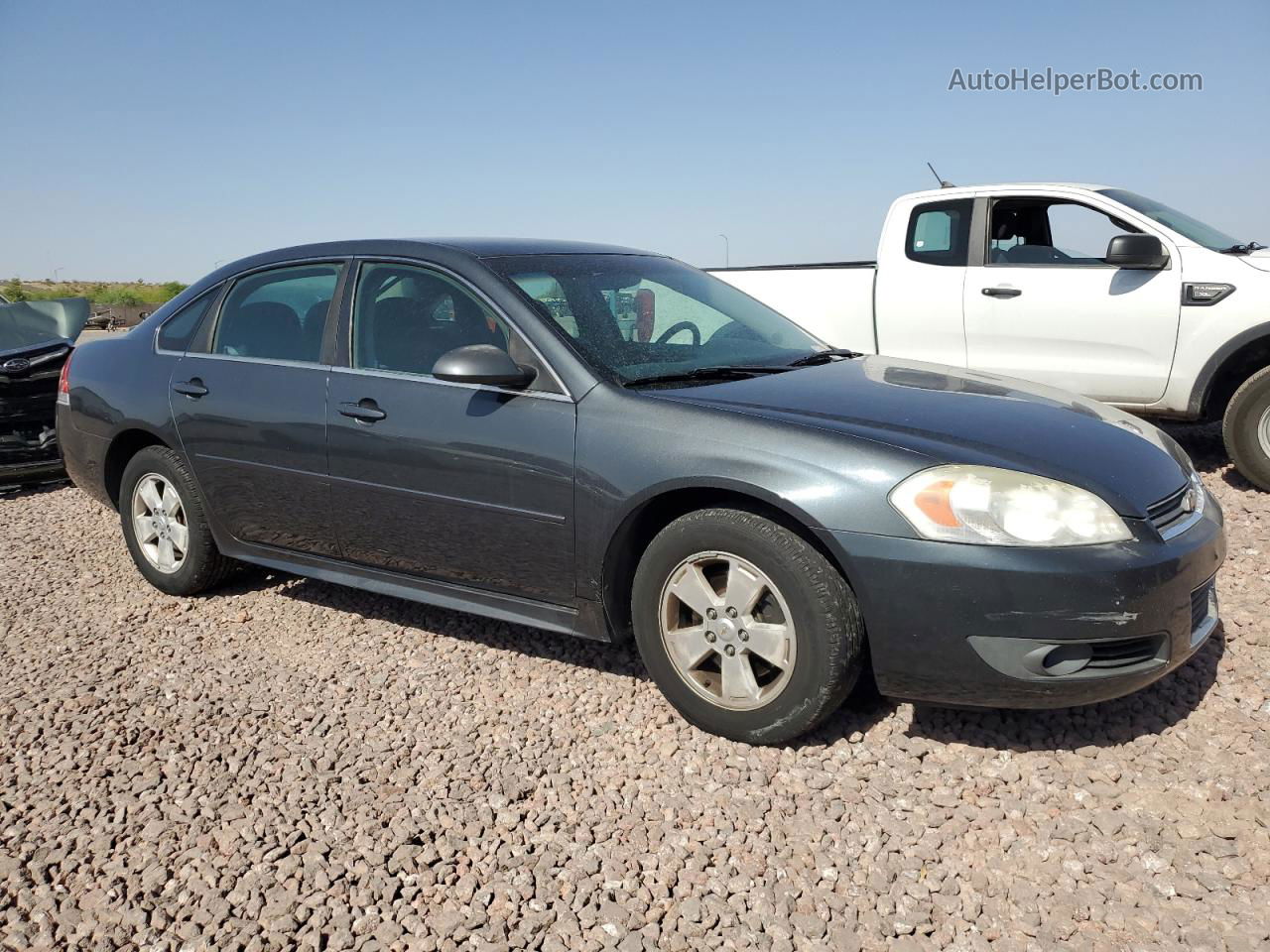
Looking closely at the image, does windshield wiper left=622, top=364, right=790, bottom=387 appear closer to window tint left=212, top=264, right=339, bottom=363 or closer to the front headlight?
the front headlight

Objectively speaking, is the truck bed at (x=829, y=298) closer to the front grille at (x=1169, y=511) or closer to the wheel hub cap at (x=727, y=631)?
the front grille at (x=1169, y=511)

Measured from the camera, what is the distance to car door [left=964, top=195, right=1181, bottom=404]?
6277 mm

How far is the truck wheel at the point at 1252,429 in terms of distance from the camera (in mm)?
5902

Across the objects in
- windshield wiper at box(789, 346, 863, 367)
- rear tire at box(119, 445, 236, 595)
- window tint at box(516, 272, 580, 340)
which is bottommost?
rear tire at box(119, 445, 236, 595)

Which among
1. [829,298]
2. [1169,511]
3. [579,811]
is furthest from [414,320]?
[829,298]

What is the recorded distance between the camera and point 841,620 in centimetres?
303

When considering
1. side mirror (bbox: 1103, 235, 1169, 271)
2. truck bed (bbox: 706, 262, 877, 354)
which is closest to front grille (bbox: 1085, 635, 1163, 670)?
side mirror (bbox: 1103, 235, 1169, 271)

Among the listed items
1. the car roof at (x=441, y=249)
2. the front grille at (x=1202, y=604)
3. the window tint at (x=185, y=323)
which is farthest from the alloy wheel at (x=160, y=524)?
the front grille at (x=1202, y=604)

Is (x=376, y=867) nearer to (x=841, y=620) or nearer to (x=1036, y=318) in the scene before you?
(x=841, y=620)

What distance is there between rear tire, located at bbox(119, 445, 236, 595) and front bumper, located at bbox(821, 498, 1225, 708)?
3.17 metres

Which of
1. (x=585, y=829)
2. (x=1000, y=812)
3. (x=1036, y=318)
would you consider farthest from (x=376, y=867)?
(x=1036, y=318)

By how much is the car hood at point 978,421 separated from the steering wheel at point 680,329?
0.40m

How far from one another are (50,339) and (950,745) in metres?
7.28

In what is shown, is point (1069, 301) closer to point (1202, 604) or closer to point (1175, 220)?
point (1175, 220)
